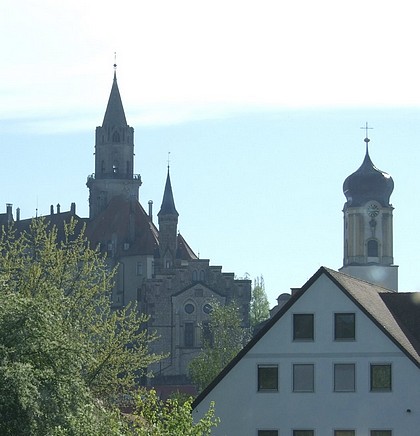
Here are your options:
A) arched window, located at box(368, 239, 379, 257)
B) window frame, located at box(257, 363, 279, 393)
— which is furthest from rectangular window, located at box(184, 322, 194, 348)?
window frame, located at box(257, 363, 279, 393)

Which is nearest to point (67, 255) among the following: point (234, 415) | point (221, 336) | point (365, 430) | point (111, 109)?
point (234, 415)

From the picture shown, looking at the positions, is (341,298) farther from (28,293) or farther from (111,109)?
(111,109)

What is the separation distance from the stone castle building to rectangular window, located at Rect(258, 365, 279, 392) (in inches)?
3615

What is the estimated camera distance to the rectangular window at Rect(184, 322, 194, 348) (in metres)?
160

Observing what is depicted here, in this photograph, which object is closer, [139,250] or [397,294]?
[397,294]

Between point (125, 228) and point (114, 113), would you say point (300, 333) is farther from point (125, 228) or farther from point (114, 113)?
point (114, 113)

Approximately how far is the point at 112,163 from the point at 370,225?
4608cm

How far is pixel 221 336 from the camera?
125 m

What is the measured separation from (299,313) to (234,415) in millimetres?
3949

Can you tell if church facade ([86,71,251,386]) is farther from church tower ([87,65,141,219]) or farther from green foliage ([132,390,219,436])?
green foliage ([132,390,219,436])

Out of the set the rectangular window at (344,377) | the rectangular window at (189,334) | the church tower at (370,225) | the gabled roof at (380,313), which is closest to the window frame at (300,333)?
the gabled roof at (380,313)

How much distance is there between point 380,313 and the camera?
52312 mm

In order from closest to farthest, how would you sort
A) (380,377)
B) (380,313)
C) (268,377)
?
(380,377)
(268,377)
(380,313)

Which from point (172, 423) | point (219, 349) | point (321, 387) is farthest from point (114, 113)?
point (172, 423)
